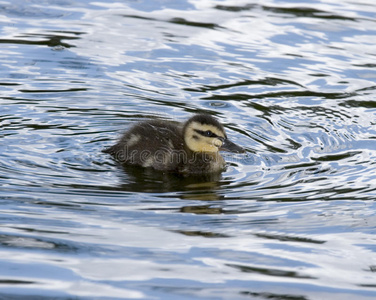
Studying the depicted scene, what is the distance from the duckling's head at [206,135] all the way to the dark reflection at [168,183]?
32cm

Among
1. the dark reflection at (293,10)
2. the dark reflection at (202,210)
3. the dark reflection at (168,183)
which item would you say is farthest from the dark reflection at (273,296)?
the dark reflection at (293,10)

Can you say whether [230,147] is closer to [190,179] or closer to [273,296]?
[190,179]

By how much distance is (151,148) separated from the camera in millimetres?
6480

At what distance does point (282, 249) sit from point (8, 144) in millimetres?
2858

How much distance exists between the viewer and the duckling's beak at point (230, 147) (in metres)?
6.50

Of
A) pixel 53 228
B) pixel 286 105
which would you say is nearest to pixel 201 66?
pixel 286 105

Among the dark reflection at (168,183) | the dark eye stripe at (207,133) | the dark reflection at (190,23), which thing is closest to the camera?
the dark reflection at (168,183)

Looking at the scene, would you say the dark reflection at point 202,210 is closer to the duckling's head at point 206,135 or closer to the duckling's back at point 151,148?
the duckling's back at point 151,148

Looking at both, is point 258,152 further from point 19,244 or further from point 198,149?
point 19,244

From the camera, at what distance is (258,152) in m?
6.71

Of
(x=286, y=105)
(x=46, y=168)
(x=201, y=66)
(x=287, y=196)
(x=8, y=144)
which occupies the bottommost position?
(x=287, y=196)

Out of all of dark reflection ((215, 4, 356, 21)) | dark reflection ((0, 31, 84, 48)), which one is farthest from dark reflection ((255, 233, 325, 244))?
dark reflection ((215, 4, 356, 21))

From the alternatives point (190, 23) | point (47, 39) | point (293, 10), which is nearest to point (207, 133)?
point (47, 39)

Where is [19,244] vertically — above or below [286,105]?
below
